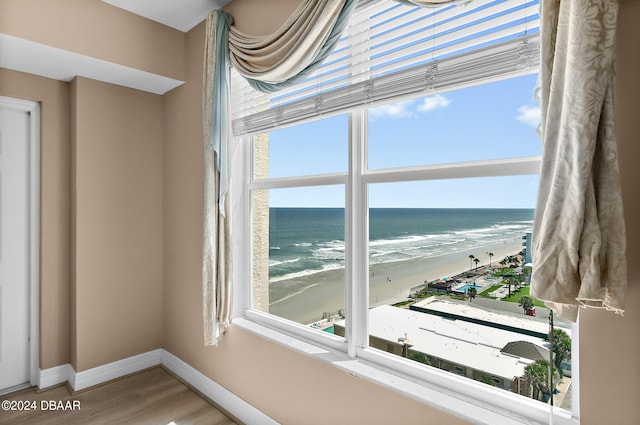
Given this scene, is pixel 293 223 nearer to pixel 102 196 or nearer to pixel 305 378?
pixel 305 378

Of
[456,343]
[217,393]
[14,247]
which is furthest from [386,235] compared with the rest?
[14,247]

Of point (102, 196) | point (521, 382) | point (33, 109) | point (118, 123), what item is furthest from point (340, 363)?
point (33, 109)

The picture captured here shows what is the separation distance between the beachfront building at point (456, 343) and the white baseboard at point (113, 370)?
2.13m

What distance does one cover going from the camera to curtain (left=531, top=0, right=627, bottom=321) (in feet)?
3.03

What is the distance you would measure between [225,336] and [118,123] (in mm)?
1833

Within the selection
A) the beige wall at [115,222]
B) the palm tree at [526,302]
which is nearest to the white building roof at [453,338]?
the palm tree at [526,302]

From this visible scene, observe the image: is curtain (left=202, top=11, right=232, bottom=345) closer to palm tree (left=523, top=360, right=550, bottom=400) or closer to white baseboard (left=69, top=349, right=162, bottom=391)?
white baseboard (left=69, top=349, right=162, bottom=391)

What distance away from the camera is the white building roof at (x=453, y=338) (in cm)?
138

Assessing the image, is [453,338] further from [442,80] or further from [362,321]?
[442,80]

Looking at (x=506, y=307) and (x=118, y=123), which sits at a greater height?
(x=118, y=123)

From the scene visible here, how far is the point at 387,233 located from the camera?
172 centimetres

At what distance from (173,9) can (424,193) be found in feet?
6.94

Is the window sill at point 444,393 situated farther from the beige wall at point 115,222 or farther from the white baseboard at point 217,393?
the beige wall at point 115,222

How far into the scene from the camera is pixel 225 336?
2398 millimetres
